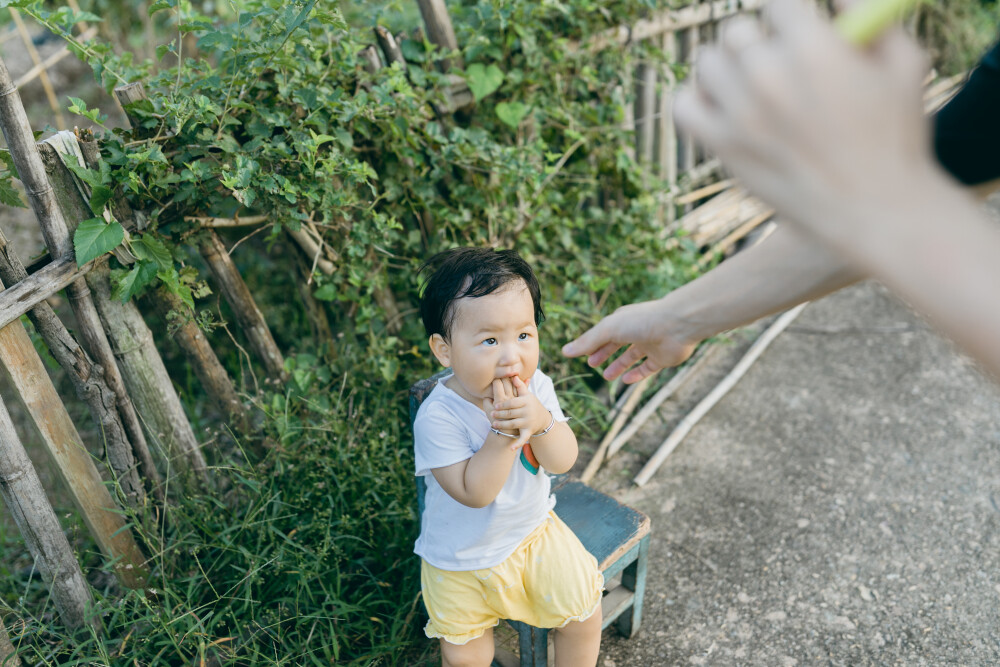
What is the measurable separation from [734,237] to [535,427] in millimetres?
3249

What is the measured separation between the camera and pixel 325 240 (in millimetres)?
2510

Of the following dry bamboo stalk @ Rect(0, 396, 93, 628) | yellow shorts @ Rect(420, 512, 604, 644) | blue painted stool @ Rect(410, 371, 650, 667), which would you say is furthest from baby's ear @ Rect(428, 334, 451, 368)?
dry bamboo stalk @ Rect(0, 396, 93, 628)

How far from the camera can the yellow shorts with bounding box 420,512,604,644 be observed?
1786 mm

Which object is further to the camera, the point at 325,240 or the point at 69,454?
the point at 325,240

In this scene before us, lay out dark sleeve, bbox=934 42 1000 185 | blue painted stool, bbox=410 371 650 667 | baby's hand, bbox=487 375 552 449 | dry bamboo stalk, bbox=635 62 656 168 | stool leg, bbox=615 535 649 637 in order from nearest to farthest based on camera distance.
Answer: dark sleeve, bbox=934 42 1000 185 < baby's hand, bbox=487 375 552 449 < blue painted stool, bbox=410 371 650 667 < stool leg, bbox=615 535 649 637 < dry bamboo stalk, bbox=635 62 656 168

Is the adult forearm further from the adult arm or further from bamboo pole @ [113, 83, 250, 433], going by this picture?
bamboo pole @ [113, 83, 250, 433]

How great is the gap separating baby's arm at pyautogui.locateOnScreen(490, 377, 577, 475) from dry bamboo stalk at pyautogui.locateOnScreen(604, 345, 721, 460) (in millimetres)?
1308

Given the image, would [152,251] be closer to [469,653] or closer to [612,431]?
[469,653]

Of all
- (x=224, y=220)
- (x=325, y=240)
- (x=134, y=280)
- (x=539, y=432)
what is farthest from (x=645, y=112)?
(x=134, y=280)

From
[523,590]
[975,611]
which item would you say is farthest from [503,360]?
[975,611]

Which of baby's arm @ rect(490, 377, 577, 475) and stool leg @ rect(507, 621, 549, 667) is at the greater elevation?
baby's arm @ rect(490, 377, 577, 475)

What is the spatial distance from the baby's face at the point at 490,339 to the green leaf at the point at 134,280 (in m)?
0.97

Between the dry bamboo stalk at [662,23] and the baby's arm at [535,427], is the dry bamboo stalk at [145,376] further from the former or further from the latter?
the dry bamboo stalk at [662,23]

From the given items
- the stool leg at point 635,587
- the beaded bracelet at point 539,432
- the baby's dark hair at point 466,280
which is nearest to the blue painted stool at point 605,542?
the stool leg at point 635,587
